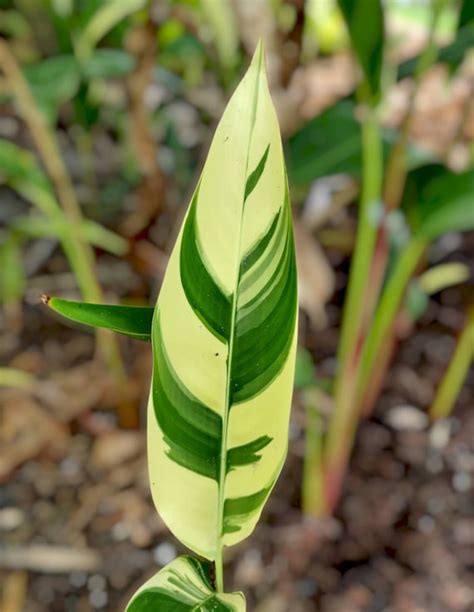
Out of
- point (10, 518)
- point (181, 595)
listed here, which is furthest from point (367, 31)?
point (10, 518)

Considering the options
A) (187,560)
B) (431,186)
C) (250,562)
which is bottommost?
(250,562)

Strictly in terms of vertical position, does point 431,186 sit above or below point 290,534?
above

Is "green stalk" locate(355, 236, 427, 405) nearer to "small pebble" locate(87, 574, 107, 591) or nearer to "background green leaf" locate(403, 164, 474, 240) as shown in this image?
"background green leaf" locate(403, 164, 474, 240)

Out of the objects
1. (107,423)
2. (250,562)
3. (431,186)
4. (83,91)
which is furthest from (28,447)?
(431,186)

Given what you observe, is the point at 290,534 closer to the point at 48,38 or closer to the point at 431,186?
the point at 431,186

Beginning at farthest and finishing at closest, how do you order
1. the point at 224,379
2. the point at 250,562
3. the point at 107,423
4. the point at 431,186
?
the point at 107,423
the point at 250,562
the point at 431,186
the point at 224,379

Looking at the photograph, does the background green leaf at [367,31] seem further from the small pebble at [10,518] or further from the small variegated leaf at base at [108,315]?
the small pebble at [10,518]

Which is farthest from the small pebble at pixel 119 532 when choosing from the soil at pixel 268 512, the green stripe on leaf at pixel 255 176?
the green stripe on leaf at pixel 255 176

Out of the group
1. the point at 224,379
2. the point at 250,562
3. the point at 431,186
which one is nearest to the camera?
the point at 224,379
